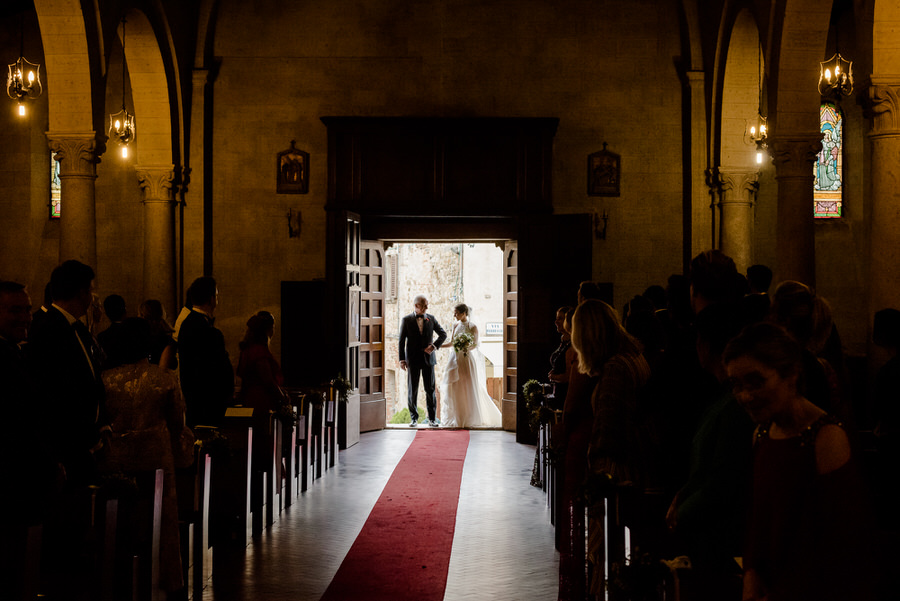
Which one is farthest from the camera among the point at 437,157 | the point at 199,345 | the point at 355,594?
the point at 437,157

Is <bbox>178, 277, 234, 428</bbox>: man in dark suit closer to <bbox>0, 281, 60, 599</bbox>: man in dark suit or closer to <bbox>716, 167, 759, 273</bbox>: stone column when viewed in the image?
<bbox>0, 281, 60, 599</bbox>: man in dark suit

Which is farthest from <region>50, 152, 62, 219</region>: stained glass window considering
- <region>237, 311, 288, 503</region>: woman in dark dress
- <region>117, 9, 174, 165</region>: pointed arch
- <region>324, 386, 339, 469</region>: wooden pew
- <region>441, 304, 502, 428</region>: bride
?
<region>237, 311, 288, 503</region>: woman in dark dress

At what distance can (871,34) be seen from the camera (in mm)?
7125

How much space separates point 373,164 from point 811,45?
5.96 m

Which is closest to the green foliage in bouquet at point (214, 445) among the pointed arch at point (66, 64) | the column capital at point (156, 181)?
the pointed arch at point (66, 64)

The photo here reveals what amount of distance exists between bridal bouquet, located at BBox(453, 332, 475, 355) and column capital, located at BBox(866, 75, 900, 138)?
7.93 m

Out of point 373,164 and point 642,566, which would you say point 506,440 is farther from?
point 642,566

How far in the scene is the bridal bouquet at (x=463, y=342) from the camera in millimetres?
14234

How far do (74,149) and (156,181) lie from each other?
3.26 meters

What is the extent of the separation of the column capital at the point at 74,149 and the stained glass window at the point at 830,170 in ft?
34.0

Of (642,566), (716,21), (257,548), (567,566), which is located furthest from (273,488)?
(716,21)

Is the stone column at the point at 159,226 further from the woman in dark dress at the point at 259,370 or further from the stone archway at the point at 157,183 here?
the woman in dark dress at the point at 259,370

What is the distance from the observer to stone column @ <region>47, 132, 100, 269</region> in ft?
32.1

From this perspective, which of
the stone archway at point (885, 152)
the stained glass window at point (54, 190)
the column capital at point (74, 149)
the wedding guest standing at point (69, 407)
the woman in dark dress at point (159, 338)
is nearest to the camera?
the wedding guest standing at point (69, 407)
